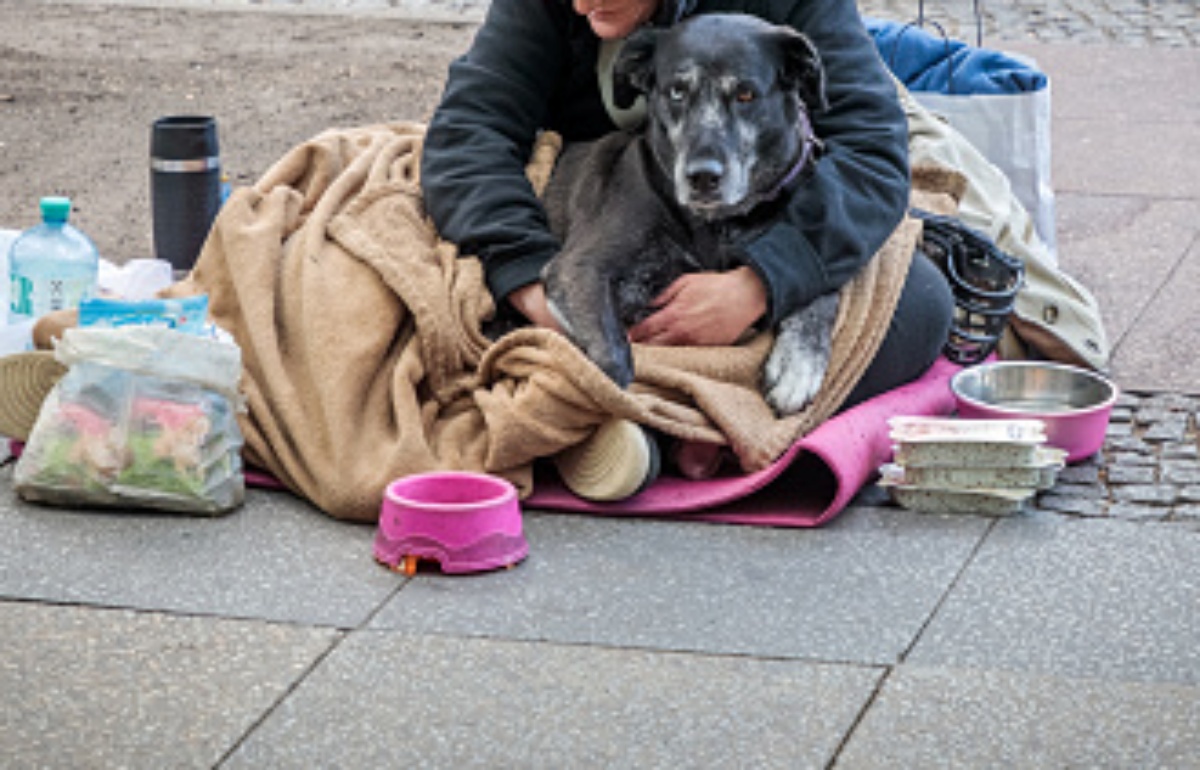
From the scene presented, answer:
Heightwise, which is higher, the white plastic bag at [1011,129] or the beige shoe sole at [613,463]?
the white plastic bag at [1011,129]

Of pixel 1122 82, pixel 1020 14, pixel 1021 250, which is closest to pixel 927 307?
pixel 1021 250

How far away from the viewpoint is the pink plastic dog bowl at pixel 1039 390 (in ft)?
15.1

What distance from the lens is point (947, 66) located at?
599cm

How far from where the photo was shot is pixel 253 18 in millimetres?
10758

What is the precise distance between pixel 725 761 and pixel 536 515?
1194 millimetres

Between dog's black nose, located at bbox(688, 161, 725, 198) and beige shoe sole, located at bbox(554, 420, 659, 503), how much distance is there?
0.53m

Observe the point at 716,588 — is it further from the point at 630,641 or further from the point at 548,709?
the point at 548,709

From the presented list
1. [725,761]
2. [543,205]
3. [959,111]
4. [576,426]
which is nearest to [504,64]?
[543,205]

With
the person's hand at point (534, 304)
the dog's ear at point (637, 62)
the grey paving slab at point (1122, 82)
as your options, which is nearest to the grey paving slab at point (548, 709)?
the person's hand at point (534, 304)

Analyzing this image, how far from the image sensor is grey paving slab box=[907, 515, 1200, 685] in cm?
350

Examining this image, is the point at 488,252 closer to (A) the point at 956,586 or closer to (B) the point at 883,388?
(B) the point at 883,388

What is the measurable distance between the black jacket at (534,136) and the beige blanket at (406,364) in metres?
0.09

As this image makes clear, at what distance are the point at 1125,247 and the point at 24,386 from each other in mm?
3689

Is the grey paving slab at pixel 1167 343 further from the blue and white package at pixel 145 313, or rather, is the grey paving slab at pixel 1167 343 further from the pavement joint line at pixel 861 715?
the blue and white package at pixel 145 313
